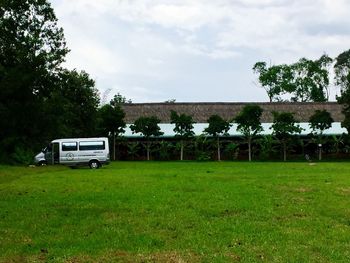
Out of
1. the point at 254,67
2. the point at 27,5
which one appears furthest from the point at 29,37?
the point at 254,67

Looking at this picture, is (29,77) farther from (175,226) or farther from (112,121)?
(175,226)

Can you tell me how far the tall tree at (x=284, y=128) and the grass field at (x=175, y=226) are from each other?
37.3 metres

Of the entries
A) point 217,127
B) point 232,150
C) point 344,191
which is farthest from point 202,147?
point 344,191

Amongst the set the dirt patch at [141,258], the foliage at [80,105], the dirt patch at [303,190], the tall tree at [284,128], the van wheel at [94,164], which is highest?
the foliage at [80,105]

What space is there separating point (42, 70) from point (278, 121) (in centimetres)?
2450

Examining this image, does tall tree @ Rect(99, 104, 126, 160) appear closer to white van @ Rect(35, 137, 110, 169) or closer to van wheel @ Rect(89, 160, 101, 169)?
white van @ Rect(35, 137, 110, 169)

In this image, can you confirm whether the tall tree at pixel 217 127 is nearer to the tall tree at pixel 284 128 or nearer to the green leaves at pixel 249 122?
the green leaves at pixel 249 122

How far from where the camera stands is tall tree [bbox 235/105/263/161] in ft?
177

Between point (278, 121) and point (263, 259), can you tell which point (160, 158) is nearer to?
point (278, 121)

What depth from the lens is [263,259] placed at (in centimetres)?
750

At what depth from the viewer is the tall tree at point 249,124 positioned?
54.1 metres

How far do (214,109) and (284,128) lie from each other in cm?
1275

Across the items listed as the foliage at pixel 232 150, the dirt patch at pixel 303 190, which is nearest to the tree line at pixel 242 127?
the foliage at pixel 232 150

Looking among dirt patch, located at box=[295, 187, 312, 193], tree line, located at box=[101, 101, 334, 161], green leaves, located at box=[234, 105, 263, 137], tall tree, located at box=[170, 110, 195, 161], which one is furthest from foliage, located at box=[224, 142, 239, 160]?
dirt patch, located at box=[295, 187, 312, 193]
